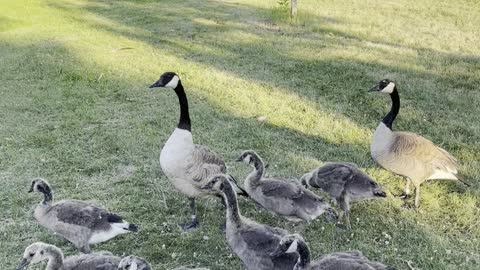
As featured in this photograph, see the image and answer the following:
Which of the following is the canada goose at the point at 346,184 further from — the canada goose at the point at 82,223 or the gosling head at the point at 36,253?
the gosling head at the point at 36,253

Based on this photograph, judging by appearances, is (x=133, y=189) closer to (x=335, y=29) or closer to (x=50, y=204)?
(x=50, y=204)

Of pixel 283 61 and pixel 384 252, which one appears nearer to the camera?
Result: pixel 384 252

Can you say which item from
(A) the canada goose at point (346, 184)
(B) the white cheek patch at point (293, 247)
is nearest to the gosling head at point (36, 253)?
(B) the white cheek patch at point (293, 247)

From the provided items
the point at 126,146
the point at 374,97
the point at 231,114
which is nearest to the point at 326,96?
the point at 374,97

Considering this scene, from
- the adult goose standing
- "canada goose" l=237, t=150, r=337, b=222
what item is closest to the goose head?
the adult goose standing

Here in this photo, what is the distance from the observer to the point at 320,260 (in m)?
4.79

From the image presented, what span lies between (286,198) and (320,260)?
137 cm

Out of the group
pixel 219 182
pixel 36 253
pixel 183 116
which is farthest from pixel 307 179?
pixel 36 253

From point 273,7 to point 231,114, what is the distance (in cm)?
1195

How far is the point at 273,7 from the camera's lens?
2103 cm

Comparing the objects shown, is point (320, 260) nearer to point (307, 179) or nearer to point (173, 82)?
point (307, 179)

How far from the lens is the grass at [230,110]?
632cm

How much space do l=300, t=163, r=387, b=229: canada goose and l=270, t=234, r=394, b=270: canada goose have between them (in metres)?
1.51

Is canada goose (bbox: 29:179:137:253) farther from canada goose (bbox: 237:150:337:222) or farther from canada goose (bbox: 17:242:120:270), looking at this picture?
canada goose (bbox: 237:150:337:222)
